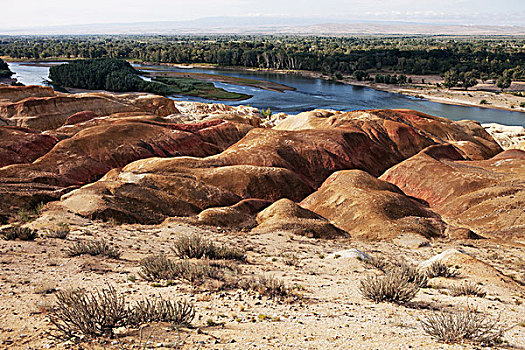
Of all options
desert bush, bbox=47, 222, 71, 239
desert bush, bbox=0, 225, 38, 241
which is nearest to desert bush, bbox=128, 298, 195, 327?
desert bush, bbox=0, 225, 38, 241

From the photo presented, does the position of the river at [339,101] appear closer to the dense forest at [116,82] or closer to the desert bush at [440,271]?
the dense forest at [116,82]

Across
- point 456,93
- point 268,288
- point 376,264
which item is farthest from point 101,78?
point 268,288

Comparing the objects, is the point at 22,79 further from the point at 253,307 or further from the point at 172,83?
the point at 253,307

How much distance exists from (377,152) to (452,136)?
15877 mm

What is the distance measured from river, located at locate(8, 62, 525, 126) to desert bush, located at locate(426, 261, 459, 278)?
7661cm

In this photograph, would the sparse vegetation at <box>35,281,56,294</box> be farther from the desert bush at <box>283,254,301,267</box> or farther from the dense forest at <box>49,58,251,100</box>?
the dense forest at <box>49,58,251,100</box>

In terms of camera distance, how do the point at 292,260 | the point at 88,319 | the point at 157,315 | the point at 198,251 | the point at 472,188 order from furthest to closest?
the point at 472,188, the point at 292,260, the point at 198,251, the point at 157,315, the point at 88,319

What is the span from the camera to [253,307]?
31.0 feet

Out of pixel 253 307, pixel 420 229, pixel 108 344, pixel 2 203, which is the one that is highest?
pixel 108 344

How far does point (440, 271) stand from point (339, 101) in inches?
3554

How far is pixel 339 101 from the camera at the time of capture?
331ft

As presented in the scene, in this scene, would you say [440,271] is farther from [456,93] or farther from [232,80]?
[232,80]

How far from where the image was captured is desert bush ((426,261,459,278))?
46.8 ft

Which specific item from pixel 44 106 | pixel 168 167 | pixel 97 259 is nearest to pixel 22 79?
pixel 44 106
